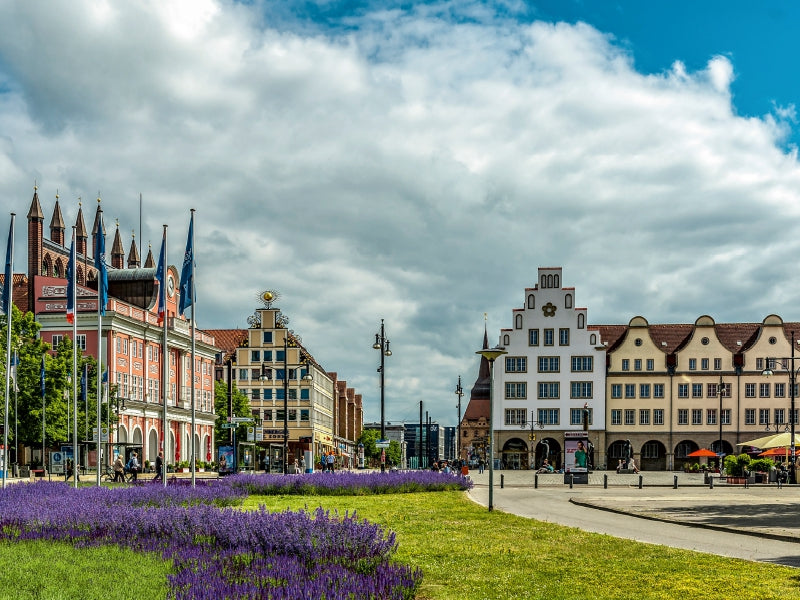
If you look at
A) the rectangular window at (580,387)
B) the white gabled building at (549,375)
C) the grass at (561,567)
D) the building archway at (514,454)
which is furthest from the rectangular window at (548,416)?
the grass at (561,567)

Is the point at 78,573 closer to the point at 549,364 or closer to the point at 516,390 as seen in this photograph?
the point at 516,390

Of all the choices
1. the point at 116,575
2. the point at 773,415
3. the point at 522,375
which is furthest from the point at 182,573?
the point at 773,415

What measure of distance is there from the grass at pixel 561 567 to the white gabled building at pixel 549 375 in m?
74.0

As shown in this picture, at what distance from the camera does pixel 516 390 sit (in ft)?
316

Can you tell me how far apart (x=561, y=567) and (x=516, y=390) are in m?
81.6

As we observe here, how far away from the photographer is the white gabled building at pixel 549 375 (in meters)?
95.8

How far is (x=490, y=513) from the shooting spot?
26.2m

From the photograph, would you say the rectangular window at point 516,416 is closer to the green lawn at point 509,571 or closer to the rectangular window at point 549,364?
the rectangular window at point 549,364

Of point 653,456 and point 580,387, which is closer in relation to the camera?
point 580,387

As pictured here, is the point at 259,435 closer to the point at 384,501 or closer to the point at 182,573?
the point at 384,501

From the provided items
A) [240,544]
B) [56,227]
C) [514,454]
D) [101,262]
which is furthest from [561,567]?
[56,227]

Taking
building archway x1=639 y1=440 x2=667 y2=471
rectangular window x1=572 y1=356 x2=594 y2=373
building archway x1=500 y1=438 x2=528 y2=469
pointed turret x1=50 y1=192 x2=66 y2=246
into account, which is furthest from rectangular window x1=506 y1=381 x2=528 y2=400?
pointed turret x1=50 y1=192 x2=66 y2=246

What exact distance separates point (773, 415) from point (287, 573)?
9149 cm

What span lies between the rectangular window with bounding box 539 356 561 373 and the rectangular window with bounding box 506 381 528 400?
2282 mm
